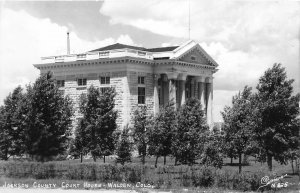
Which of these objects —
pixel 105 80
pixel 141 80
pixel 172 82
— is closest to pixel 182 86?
pixel 172 82

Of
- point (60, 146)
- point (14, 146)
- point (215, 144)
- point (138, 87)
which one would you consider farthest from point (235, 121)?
point (138, 87)

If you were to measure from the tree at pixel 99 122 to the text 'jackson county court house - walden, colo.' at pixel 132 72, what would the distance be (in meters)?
18.3

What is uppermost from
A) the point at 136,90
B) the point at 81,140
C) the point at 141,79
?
the point at 141,79

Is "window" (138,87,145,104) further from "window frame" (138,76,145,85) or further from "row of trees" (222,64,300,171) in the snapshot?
"row of trees" (222,64,300,171)

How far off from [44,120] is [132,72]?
2868 centimetres

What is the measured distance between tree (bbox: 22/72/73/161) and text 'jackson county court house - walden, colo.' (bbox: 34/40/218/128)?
23696mm

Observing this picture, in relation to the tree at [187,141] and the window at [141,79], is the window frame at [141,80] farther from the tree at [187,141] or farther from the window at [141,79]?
the tree at [187,141]

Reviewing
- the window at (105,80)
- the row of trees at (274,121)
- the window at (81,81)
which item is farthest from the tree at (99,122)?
the window at (81,81)

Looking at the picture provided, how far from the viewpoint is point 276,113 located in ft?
107

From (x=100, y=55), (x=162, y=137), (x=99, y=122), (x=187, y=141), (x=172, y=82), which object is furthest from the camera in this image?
(x=172, y=82)

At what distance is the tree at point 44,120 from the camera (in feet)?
124

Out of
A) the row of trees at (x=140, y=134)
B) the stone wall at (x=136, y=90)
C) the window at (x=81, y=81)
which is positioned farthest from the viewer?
the window at (x=81, y=81)

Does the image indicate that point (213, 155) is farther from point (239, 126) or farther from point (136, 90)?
point (136, 90)

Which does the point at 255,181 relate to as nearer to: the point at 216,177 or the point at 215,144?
the point at 216,177
